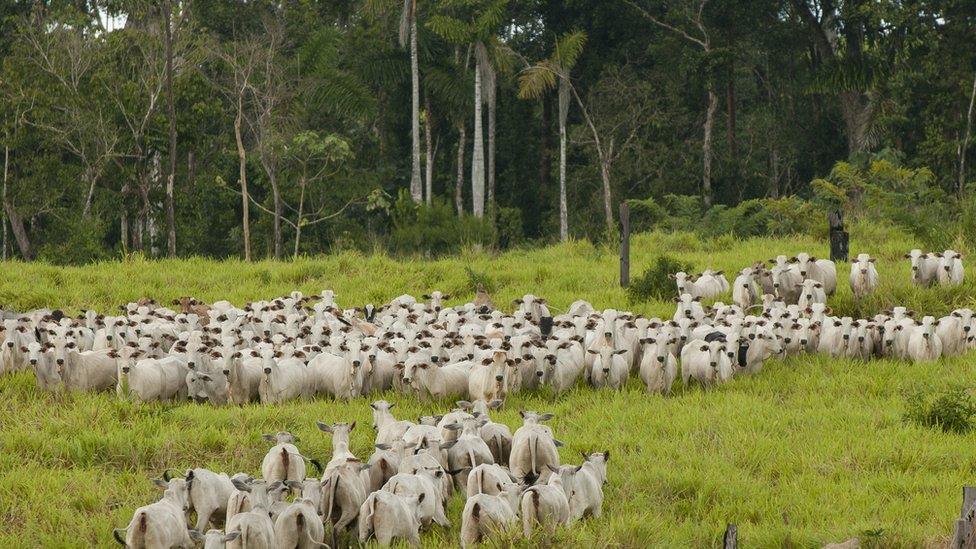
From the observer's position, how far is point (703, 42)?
117 ft

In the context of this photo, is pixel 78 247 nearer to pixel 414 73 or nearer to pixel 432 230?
pixel 432 230

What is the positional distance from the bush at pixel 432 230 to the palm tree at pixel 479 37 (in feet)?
10.5

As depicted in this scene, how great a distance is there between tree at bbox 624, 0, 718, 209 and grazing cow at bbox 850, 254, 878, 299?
17.4m

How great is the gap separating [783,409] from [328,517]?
17.5 feet

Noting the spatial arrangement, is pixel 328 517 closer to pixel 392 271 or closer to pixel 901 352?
pixel 901 352

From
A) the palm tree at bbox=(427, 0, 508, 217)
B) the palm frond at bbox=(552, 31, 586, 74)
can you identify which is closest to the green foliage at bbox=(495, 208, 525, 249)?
the palm tree at bbox=(427, 0, 508, 217)

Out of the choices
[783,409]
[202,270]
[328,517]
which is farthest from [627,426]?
[202,270]

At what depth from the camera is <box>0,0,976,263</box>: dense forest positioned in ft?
95.1

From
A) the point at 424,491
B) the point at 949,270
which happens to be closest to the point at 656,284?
the point at 949,270

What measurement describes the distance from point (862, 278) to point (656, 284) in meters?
2.89

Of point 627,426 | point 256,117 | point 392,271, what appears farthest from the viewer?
point 256,117

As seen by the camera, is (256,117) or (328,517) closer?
(328,517)

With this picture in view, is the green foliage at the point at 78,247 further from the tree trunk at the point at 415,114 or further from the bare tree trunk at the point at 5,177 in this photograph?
the tree trunk at the point at 415,114

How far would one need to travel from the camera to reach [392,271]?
20391 millimetres
